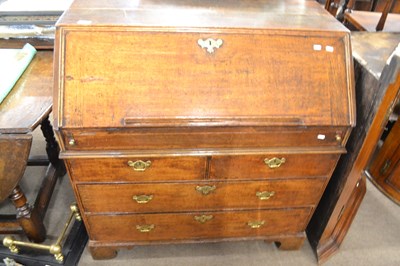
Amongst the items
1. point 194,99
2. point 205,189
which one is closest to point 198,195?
point 205,189

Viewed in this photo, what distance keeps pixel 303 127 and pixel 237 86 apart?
1.02 ft

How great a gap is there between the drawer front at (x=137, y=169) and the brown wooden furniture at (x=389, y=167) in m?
1.43

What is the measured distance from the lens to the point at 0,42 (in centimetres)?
180

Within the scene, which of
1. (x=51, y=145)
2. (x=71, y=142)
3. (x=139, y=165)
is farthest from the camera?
(x=51, y=145)

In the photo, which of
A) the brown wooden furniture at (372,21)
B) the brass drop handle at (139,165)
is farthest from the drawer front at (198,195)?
the brown wooden furniture at (372,21)

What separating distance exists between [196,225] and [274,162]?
0.56m

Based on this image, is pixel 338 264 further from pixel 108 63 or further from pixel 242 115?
pixel 108 63

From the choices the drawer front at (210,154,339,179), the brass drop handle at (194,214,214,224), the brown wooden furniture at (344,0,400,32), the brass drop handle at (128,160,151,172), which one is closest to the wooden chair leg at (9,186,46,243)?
the brass drop handle at (128,160,151,172)

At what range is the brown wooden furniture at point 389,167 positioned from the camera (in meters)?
1.98

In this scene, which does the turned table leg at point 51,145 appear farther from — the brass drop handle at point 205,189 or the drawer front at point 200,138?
the brass drop handle at point 205,189

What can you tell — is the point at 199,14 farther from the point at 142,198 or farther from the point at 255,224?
the point at 255,224

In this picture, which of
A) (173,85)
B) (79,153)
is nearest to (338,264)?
(173,85)

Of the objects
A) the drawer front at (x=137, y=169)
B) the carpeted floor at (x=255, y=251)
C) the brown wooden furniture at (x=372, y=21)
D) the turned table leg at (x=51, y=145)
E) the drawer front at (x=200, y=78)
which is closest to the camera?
the drawer front at (x=200, y=78)

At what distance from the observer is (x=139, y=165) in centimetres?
125
